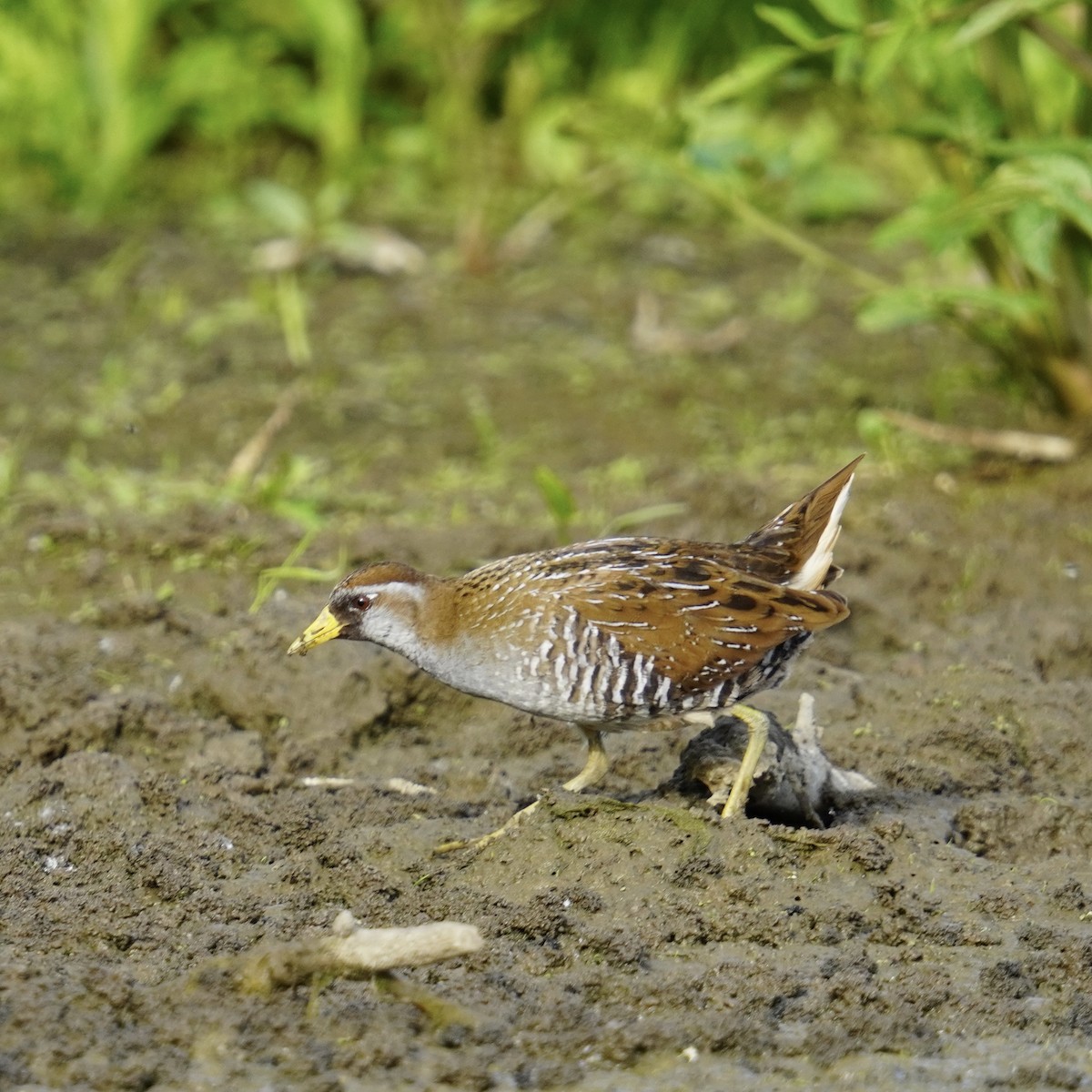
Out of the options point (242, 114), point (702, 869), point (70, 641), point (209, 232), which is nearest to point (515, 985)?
point (702, 869)

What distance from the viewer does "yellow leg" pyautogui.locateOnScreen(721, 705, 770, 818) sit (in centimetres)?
440

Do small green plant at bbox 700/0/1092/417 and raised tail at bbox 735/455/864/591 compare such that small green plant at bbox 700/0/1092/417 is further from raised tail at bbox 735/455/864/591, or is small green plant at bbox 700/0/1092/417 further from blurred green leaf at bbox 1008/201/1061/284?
raised tail at bbox 735/455/864/591

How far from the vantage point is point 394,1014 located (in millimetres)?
3537

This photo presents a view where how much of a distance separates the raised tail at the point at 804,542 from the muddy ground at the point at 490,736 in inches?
20.3

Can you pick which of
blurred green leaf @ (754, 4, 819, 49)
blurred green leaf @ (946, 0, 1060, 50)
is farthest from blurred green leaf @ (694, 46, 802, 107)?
blurred green leaf @ (946, 0, 1060, 50)

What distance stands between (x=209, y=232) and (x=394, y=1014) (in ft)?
23.0

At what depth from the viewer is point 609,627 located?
4.44 m

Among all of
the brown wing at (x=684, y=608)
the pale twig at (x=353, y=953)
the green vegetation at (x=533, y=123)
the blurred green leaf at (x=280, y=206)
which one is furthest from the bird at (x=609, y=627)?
the blurred green leaf at (x=280, y=206)

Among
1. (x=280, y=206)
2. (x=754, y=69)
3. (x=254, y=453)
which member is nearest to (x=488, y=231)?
(x=280, y=206)

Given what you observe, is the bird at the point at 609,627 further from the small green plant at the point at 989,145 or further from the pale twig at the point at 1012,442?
the pale twig at the point at 1012,442

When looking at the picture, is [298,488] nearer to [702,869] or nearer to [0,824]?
[0,824]

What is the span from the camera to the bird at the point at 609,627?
14.5 ft

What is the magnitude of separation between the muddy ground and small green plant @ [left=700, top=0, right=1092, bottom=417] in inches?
22.6

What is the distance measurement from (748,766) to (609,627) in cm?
47
